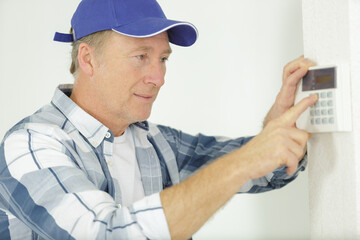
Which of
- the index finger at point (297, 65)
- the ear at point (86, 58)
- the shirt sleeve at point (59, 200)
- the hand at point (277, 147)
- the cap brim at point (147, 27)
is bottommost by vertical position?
the shirt sleeve at point (59, 200)

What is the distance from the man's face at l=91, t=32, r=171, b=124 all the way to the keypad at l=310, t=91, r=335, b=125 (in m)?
0.54

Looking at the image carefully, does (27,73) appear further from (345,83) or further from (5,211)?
(345,83)

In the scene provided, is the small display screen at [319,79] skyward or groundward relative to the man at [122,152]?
skyward

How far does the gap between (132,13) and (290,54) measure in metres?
0.61

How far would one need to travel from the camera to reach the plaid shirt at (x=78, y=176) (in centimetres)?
108

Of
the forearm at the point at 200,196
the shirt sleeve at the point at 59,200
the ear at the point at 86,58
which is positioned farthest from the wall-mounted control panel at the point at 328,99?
the ear at the point at 86,58

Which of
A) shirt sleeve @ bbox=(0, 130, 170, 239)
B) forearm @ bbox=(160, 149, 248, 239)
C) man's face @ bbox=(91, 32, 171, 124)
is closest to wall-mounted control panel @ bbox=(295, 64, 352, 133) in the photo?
forearm @ bbox=(160, 149, 248, 239)

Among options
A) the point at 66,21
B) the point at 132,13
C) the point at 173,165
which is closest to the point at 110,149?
the point at 173,165

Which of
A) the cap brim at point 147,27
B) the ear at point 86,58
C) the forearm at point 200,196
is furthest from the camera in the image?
the ear at point 86,58

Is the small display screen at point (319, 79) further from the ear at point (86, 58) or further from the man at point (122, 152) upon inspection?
the ear at point (86, 58)

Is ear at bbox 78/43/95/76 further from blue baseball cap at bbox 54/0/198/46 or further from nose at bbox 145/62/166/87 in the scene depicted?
nose at bbox 145/62/166/87

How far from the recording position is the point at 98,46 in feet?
4.98

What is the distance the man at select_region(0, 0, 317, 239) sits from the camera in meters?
1.07

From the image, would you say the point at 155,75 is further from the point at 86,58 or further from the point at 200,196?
the point at 200,196
